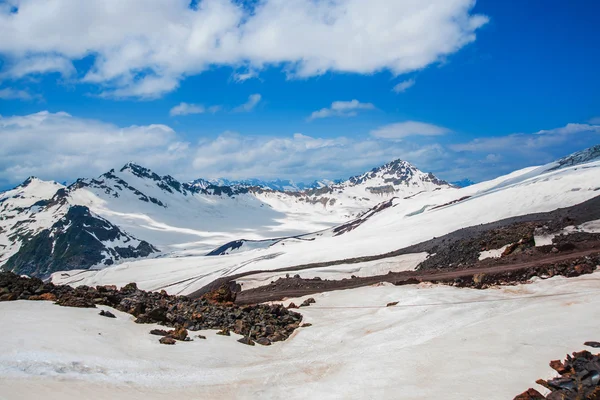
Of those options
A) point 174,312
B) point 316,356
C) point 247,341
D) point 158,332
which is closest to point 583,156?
point 316,356

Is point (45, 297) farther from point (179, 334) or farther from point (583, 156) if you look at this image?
point (583, 156)

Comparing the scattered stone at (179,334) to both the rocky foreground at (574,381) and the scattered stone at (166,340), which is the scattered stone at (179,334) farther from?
the rocky foreground at (574,381)

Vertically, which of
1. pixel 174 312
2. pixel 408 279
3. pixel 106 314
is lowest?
pixel 408 279

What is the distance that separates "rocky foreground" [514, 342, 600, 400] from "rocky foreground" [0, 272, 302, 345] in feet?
31.7

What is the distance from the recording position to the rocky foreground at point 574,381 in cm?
829

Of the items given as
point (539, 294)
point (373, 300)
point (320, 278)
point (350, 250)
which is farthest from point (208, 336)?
point (350, 250)

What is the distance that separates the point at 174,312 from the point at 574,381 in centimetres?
1462

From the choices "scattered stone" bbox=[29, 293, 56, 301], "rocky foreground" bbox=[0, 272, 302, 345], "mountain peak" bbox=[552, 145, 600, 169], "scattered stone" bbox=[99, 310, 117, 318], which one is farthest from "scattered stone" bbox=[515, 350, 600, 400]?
"mountain peak" bbox=[552, 145, 600, 169]

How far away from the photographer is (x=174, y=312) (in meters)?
18.0

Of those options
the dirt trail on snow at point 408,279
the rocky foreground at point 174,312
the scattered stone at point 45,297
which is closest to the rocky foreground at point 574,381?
the rocky foreground at point 174,312

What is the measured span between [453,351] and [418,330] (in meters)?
3.22

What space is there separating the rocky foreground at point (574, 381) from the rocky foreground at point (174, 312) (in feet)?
31.7

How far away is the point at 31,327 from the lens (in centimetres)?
1212

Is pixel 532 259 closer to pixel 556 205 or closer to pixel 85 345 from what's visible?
pixel 556 205
